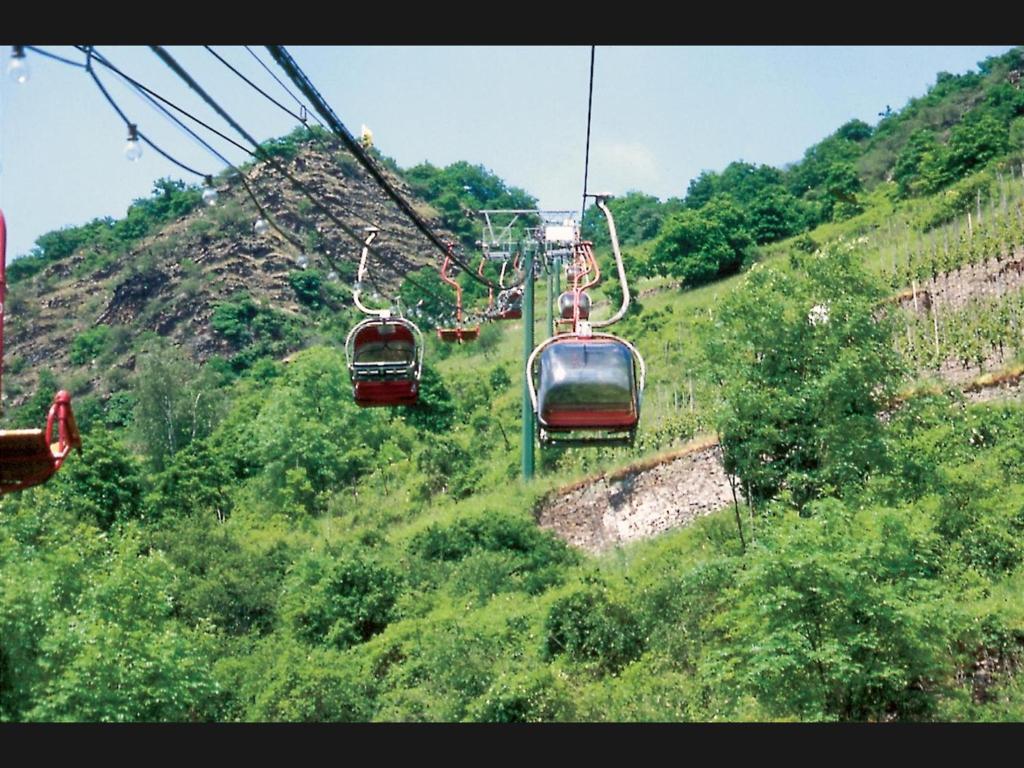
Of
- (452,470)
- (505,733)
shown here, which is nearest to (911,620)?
(505,733)

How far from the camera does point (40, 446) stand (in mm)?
8211

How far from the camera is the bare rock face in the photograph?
28.0 metres

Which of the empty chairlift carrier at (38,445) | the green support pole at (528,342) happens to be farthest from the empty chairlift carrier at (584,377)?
the green support pole at (528,342)

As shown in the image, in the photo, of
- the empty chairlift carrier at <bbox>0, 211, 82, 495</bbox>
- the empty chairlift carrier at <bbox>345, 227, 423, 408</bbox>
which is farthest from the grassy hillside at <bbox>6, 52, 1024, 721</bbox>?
the empty chairlift carrier at <bbox>0, 211, 82, 495</bbox>

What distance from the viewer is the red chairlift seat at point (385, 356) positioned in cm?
1542

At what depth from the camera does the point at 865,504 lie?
21406mm

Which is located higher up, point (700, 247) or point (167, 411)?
point (700, 247)

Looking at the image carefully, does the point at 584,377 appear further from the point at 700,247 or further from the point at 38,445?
the point at 700,247

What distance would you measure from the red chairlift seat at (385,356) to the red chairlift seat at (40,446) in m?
6.90

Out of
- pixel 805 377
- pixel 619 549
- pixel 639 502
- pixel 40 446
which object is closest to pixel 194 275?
pixel 639 502

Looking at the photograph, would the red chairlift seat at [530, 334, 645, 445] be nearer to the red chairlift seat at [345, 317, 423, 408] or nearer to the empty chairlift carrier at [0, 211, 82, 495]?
the red chairlift seat at [345, 317, 423, 408]

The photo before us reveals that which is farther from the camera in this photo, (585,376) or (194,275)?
(194,275)

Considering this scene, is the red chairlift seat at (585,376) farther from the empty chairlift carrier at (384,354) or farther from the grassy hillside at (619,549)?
the grassy hillside at (619,549)

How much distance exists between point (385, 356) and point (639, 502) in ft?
48.4
